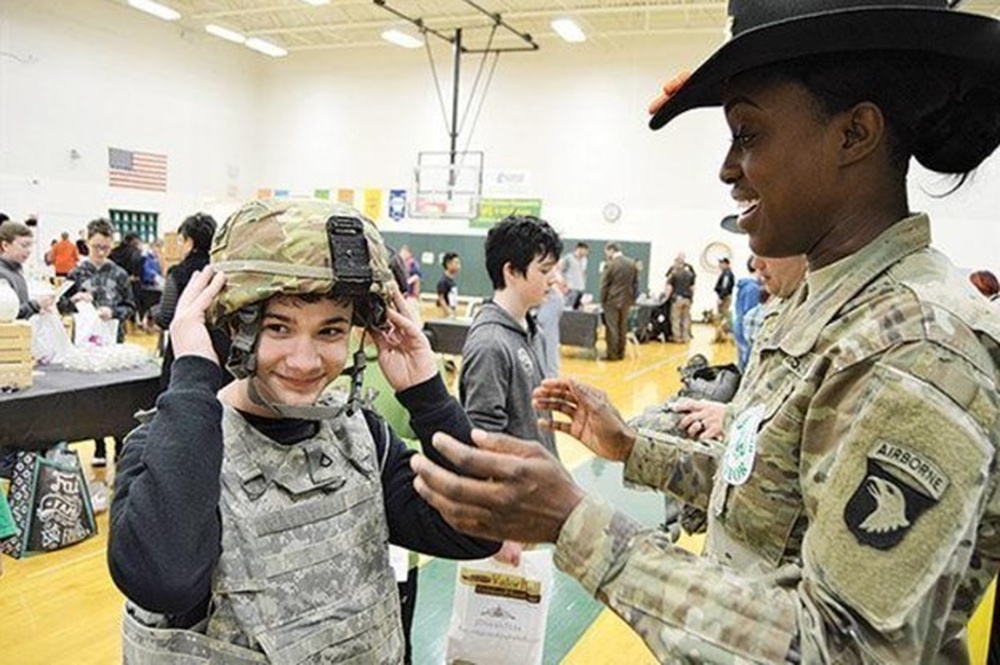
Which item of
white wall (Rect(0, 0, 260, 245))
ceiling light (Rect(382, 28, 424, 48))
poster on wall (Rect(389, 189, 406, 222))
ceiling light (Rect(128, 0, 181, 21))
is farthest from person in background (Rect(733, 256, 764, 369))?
white wall (Rect(0, 0, 260, 245))

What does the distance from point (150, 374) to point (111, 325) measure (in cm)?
106

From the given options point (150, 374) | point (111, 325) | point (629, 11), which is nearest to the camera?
point (150, 374)

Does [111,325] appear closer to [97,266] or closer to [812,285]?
[97,266]

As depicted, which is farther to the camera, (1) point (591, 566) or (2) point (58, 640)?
(2) point (58, 640)

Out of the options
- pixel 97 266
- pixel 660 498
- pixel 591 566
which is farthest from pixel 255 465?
pixel 97 266

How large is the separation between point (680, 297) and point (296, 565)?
47.8 feet

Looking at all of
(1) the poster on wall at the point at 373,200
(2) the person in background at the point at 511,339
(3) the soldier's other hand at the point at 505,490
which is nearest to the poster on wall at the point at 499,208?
(1) the poster on wall at the point at 373,200

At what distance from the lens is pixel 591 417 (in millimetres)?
1710

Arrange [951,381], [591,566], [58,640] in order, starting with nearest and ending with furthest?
[951,381] < [591,566] < [58,640]

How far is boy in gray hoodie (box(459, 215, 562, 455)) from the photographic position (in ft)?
9.23

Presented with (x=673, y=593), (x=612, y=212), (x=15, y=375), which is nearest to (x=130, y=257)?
(x=15, y=375)

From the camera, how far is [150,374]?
4832 mm

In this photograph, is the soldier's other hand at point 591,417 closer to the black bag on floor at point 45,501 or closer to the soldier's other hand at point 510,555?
the soldier's other hand at point 510,555

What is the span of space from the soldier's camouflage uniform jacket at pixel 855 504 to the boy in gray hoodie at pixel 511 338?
1741 millimetres
